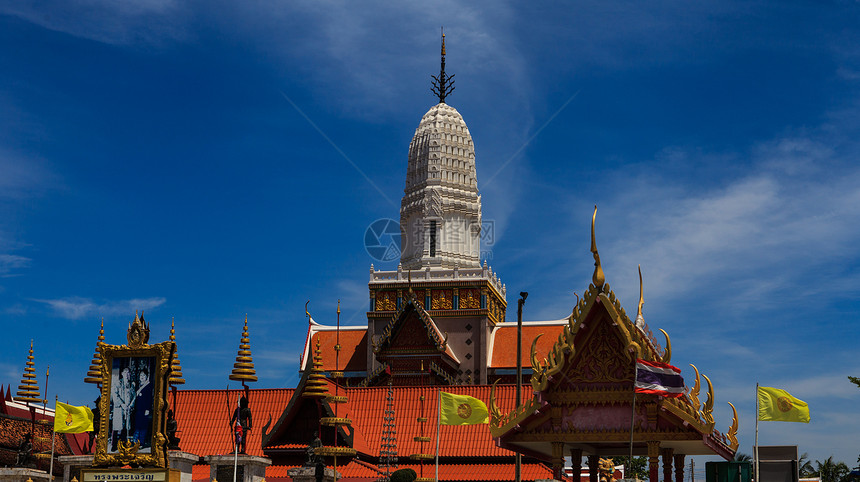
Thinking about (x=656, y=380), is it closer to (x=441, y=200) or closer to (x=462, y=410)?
(x=462, y=410)

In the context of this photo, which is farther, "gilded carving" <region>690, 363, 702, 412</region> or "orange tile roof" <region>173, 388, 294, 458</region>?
"orange tile roof" <region>173, 388, 294, 458</region>

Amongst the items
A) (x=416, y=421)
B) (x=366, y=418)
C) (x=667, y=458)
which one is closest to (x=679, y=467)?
(x=667, y=458)

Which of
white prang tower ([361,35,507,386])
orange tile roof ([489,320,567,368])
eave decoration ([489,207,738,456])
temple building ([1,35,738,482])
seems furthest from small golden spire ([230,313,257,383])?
orange tile roof ([489,320,567,368])

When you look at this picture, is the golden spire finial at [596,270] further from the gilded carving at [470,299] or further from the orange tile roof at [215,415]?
the gilded carving at [470,299]

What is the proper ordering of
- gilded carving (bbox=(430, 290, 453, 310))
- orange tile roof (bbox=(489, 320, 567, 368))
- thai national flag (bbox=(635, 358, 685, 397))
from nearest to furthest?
1. thai national flag (bbox=(635, 358, 685, 397))
2. orange tile roof (bbox=(489, 320, 567, 368))
3. gilded carving (bbox=(430, 290, 453, 310))

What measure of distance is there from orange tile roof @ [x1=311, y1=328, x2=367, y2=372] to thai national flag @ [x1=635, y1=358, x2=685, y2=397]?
1729 inches

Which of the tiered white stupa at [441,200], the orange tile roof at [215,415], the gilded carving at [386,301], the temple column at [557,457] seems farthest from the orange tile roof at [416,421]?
the tiered white stupa at [441,200]

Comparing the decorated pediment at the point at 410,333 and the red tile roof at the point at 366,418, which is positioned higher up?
the decorated pediment at the point at 410,333

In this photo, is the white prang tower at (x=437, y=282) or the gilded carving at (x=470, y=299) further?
the gilded carving at (x=470, y=299)

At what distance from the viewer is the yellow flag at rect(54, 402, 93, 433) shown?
121 ft

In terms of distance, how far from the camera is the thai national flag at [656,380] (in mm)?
27281

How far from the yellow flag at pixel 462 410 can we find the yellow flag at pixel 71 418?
12.6 metres

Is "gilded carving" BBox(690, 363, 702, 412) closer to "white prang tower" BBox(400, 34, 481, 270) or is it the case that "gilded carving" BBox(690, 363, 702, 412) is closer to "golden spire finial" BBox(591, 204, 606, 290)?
"golden spire finial" BBox(591, 204, 606, 290)

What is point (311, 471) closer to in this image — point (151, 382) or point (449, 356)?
point (151, 382)
